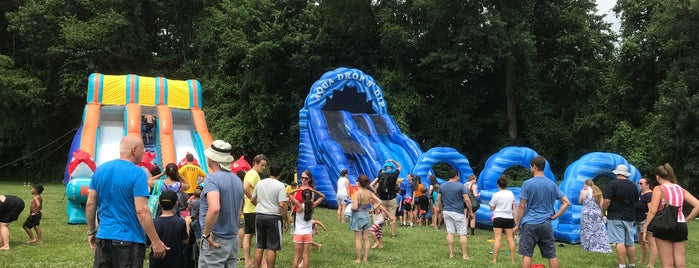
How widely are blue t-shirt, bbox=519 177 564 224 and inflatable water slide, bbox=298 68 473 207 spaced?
9.39m

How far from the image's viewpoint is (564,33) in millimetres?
22859

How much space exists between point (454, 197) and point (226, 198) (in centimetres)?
451

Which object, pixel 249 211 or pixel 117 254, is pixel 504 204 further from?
pixel 117 254

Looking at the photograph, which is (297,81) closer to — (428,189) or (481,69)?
(481,69)

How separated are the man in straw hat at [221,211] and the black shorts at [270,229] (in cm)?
128

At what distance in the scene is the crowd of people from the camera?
13.0 feet

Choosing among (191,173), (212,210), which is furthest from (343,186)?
(212,210)

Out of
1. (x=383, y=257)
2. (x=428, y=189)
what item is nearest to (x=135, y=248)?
(x=383, y=257)

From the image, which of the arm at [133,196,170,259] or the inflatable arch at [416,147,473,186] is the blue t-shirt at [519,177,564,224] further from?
the inflatable arch at [416,147,473,186]

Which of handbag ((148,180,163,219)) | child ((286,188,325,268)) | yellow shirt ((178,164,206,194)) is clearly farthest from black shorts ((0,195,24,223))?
child ((286,188,325,268))

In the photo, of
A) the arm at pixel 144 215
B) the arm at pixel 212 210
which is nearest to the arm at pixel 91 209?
the arm at pixel 144 215

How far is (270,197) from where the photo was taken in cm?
605

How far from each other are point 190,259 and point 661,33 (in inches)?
743

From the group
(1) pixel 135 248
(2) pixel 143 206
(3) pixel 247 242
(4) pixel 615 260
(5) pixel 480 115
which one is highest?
(5) pixel 480 115
